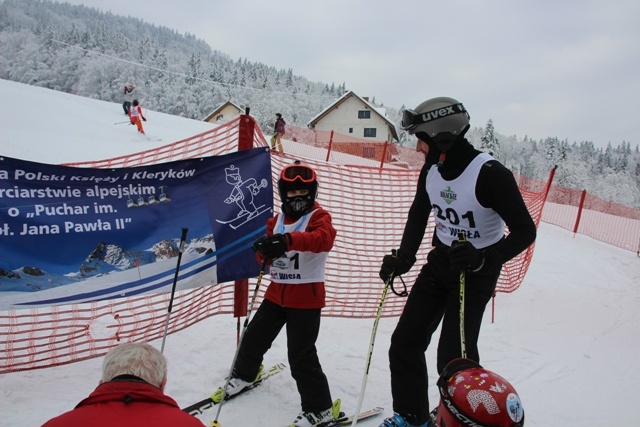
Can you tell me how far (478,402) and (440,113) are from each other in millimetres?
1571

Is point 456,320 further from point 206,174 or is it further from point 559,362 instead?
point 559,362

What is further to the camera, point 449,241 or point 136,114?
point 136,114

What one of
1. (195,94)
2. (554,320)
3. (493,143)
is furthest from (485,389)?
(195,94)

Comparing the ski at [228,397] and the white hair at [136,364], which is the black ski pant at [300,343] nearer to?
the ski at [228,397]

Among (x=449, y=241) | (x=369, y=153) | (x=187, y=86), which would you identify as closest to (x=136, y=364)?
(x=449, y=241)

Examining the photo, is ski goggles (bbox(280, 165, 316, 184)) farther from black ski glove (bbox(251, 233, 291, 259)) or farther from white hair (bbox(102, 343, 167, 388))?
white hair (bbox(102, 343, 167, 388))

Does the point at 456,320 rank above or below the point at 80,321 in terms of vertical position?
above

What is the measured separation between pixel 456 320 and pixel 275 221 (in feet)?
4.69

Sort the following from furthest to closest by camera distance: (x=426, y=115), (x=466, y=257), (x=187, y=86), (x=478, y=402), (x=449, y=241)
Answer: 1. (x=187, y=86)
2. (x=449, y=241)
3. (x=426, y=115)
4. (x=466, y=257)
5. (x=478, y=402)

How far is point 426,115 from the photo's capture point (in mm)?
2416

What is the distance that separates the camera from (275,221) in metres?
3.07

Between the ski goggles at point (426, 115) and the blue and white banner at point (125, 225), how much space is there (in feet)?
4.98

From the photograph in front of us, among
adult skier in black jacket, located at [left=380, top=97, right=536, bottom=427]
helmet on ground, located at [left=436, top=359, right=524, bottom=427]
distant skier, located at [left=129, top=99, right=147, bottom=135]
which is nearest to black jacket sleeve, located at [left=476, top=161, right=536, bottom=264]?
adult skier in black jacket, located at [left=380, top=97, right=536, bottom=427]

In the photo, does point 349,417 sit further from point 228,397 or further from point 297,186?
point 297,186
